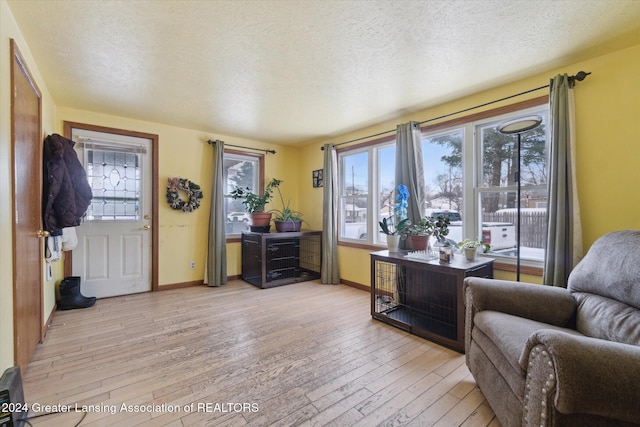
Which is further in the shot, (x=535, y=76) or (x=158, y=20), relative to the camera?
(x=535, y=76)

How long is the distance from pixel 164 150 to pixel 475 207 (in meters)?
3.95

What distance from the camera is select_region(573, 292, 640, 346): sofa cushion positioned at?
1.28 meters

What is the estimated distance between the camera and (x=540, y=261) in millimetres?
2346

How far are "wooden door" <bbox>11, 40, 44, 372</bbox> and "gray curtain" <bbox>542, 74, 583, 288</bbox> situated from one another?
3.63 metres

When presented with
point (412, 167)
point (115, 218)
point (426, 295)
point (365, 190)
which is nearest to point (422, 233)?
point (426, 295)

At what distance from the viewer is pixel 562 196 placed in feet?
6.83

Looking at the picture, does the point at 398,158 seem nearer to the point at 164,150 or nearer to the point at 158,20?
the point at 158,20

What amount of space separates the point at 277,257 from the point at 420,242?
2.22 meters

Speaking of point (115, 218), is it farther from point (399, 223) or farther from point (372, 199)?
point (399, 223)

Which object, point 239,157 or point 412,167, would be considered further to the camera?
point 239,157

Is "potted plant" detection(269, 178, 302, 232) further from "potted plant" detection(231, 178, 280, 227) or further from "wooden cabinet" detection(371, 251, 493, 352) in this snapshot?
"wooden cabinet" detection(371, 251, 493, 352)

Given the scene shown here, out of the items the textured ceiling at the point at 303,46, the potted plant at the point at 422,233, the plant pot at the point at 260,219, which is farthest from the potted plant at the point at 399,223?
the plant pot at the point at 260,219


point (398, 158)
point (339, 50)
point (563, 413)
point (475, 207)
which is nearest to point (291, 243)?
point (398, 158)

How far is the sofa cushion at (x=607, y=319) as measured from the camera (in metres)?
1.28
